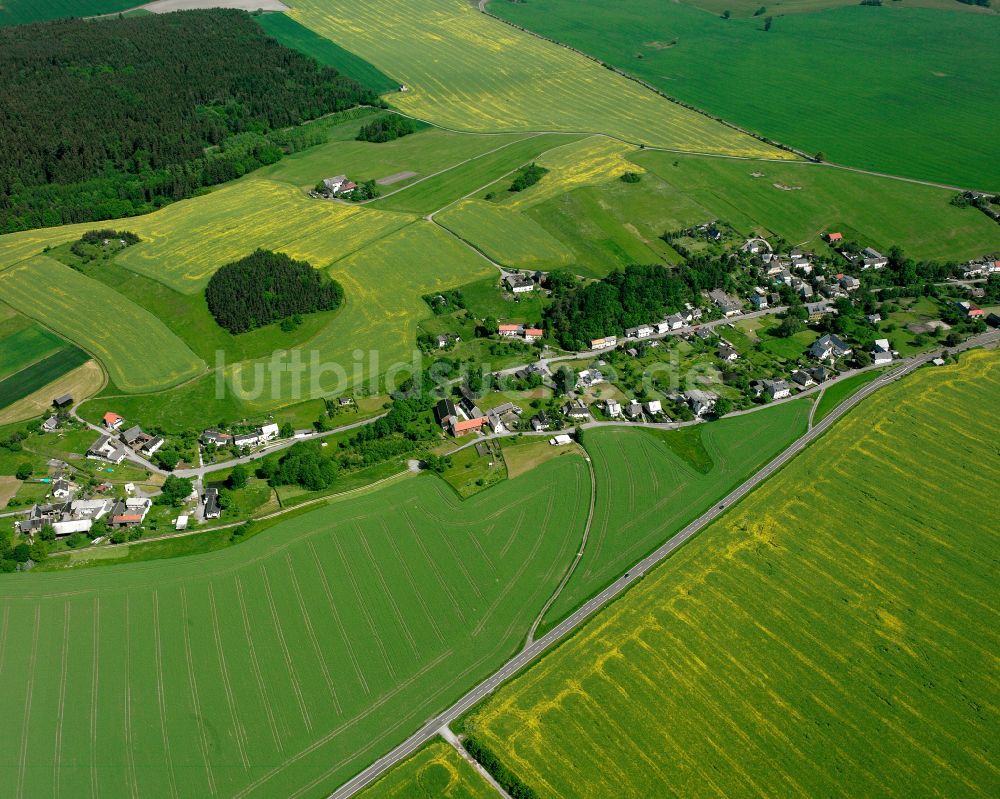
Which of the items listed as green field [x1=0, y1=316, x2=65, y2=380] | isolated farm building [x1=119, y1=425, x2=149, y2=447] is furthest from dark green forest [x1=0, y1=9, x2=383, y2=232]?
isolated farm building [x1=119, y1=425, x2=149, y2=447]

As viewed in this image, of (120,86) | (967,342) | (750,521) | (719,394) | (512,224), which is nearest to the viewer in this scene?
(750,521)

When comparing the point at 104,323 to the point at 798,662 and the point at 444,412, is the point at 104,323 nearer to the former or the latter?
the point at 444,412

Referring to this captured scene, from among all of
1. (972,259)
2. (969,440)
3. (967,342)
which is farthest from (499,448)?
(972,259)

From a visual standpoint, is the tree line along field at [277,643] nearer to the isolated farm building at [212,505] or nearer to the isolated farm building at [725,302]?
the isolated farm building at [212,505]

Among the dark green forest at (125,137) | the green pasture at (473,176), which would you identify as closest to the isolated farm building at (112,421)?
the dark green forest at (125,137)

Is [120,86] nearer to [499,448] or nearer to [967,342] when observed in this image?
[499,448]

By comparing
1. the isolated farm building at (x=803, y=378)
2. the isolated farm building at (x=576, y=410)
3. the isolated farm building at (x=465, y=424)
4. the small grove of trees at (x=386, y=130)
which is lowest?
the isolated farm building at (x=465, y=424)
